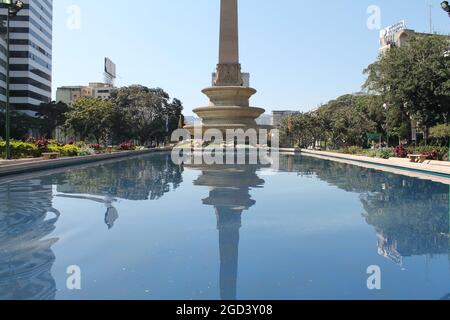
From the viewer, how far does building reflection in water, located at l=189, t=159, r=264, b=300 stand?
189 inches

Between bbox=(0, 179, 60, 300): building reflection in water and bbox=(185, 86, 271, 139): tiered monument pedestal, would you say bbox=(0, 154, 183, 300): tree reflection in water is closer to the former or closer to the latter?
bbox=(0, 179, 60, 300): building reflection in water

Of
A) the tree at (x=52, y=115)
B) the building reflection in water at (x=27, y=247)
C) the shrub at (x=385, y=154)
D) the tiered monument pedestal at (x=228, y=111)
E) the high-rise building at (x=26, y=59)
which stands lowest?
the building reflection in water at (x=27, y=247)

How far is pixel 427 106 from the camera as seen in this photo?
117 ft

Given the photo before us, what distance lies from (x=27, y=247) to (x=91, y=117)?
40.1 meters

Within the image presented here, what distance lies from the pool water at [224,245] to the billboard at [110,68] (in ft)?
387

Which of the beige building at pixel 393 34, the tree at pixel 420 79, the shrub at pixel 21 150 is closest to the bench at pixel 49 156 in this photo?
the shrub at pixel 21 150

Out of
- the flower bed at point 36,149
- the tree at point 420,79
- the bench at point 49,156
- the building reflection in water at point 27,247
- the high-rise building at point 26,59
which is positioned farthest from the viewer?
the high-rise building at point 26,59

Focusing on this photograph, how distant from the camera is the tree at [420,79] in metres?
34.2

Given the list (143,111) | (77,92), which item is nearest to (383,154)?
(143,111)

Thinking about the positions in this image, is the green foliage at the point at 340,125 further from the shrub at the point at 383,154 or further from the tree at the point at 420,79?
the shrub at the point at 383,154

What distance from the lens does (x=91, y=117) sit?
44.3 meters

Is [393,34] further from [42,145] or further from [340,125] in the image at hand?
[42,145]

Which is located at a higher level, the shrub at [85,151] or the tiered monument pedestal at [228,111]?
the tiered monument pedestal at [228,111]
